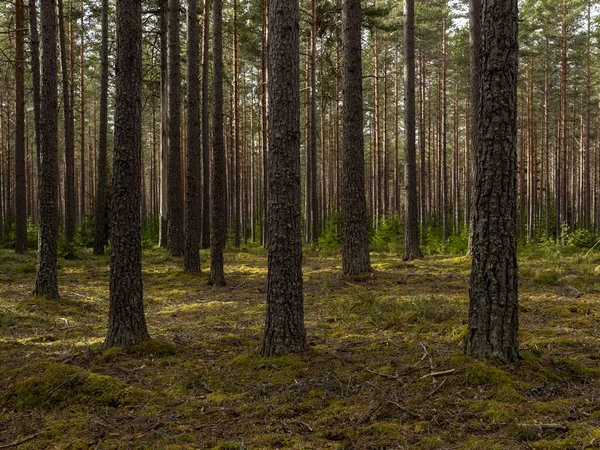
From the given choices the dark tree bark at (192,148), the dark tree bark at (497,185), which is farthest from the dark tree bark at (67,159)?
the dark tree bark at (497,185)

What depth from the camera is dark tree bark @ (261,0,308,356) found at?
17.9 feet

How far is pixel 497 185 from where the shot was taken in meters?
4.87

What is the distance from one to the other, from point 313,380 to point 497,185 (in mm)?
2748

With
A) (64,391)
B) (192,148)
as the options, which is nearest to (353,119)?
(192,148)

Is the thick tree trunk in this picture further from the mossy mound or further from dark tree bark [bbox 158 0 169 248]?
dark tree bark [bbox 158 0 169 248]

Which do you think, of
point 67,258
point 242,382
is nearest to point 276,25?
point 242,382

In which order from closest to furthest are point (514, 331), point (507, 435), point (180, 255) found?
point (507, 435), point (514, 331), point (180, 255)

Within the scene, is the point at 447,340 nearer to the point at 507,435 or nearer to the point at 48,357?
the point at 507,435

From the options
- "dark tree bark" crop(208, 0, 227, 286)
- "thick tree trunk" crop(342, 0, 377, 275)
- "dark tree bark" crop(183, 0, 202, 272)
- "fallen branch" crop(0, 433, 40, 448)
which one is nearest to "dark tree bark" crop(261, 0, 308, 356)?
"fallen branch" crop(0, 433, 40, 448)

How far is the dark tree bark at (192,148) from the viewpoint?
12328 millimetres

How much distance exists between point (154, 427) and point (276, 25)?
4.34m

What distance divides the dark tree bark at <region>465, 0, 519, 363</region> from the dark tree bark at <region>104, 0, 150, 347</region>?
13.4ft

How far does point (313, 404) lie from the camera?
14.6 feet

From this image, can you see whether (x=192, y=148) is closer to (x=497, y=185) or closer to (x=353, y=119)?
(x=353, y=119)
